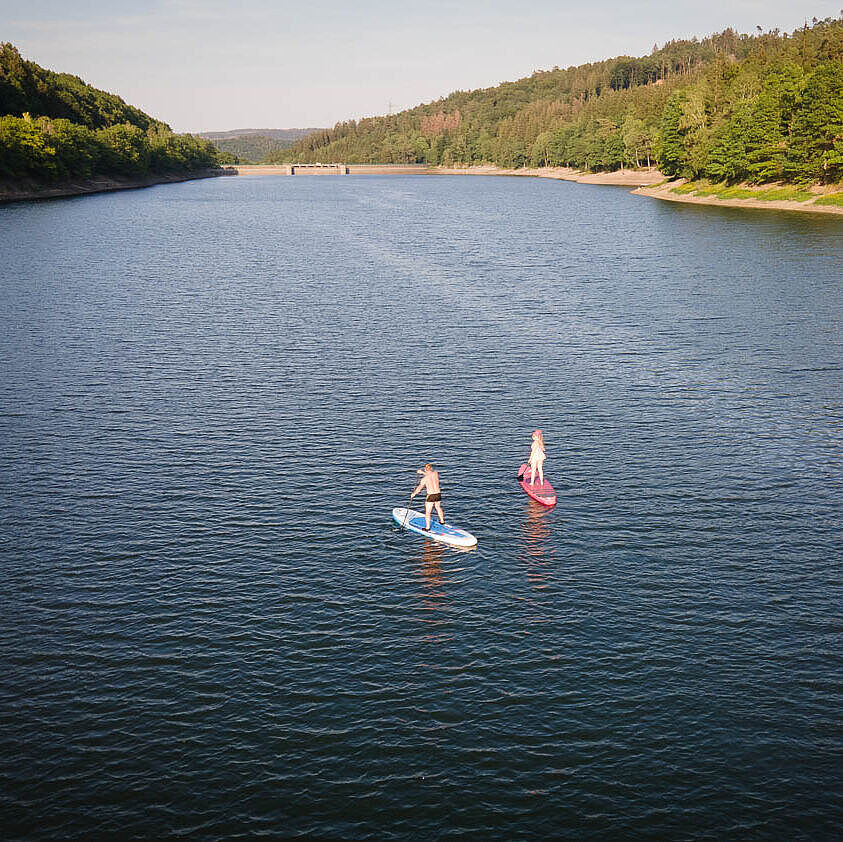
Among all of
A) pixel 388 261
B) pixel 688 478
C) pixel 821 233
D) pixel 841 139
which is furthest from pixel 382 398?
pixel 841 139

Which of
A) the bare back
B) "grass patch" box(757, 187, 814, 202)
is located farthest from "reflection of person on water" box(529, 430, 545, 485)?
"grass patch" box(757, 187, 814, 202)

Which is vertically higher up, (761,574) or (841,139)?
(841,139)

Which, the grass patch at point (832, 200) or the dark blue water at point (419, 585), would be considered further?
the grass patch at point (832, 200)

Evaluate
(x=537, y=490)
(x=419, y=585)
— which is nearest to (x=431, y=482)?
(x=419, y=585)

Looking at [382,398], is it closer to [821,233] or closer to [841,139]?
[821,233]

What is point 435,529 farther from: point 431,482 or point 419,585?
point 419,585

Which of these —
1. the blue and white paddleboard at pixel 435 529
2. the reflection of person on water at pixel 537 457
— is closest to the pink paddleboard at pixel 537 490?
the reflection of person on water at pixel 537 457

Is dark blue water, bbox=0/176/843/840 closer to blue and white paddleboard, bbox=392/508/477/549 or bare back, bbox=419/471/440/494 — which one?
blue and white paddleboard, bbox=392/508/477/549

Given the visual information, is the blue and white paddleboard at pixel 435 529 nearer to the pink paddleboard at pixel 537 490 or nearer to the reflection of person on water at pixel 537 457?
the pink paddleboard at pixel 537 490
